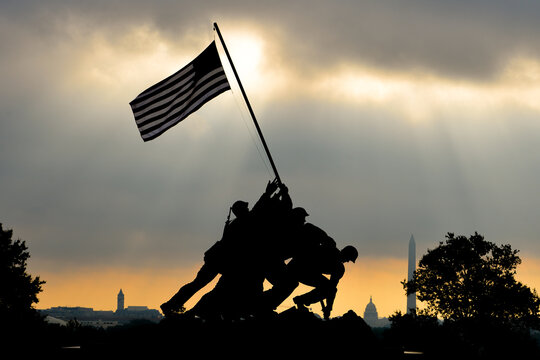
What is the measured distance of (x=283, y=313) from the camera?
20.0 meters

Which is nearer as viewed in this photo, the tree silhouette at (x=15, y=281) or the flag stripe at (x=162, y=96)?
the flag stripe at (x=162, y=96)

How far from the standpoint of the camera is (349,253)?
21.0 meters

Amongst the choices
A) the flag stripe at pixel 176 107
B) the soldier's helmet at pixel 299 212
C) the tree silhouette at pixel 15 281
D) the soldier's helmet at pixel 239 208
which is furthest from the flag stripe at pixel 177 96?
the tree silhouette at pixel 15 281

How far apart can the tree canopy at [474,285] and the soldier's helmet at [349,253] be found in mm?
46270

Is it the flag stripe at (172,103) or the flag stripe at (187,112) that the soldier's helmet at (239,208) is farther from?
the flag stripe at (172,103)

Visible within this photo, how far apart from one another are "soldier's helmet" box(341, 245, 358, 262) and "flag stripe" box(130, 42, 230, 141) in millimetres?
5463

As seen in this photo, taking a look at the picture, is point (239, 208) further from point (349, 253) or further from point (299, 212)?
point (349, 253)

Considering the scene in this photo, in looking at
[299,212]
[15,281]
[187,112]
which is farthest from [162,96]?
[15,281]

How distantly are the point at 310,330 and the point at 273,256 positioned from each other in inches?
84.7

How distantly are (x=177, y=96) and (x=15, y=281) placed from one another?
45097 millimetres

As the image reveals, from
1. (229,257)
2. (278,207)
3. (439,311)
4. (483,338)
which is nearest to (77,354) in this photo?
(229,257)

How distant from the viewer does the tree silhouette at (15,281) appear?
63.0 m

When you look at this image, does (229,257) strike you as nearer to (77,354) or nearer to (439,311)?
(77,354)

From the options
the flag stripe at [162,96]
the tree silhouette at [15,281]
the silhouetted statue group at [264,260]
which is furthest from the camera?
the tree silhouette at [15,281]
